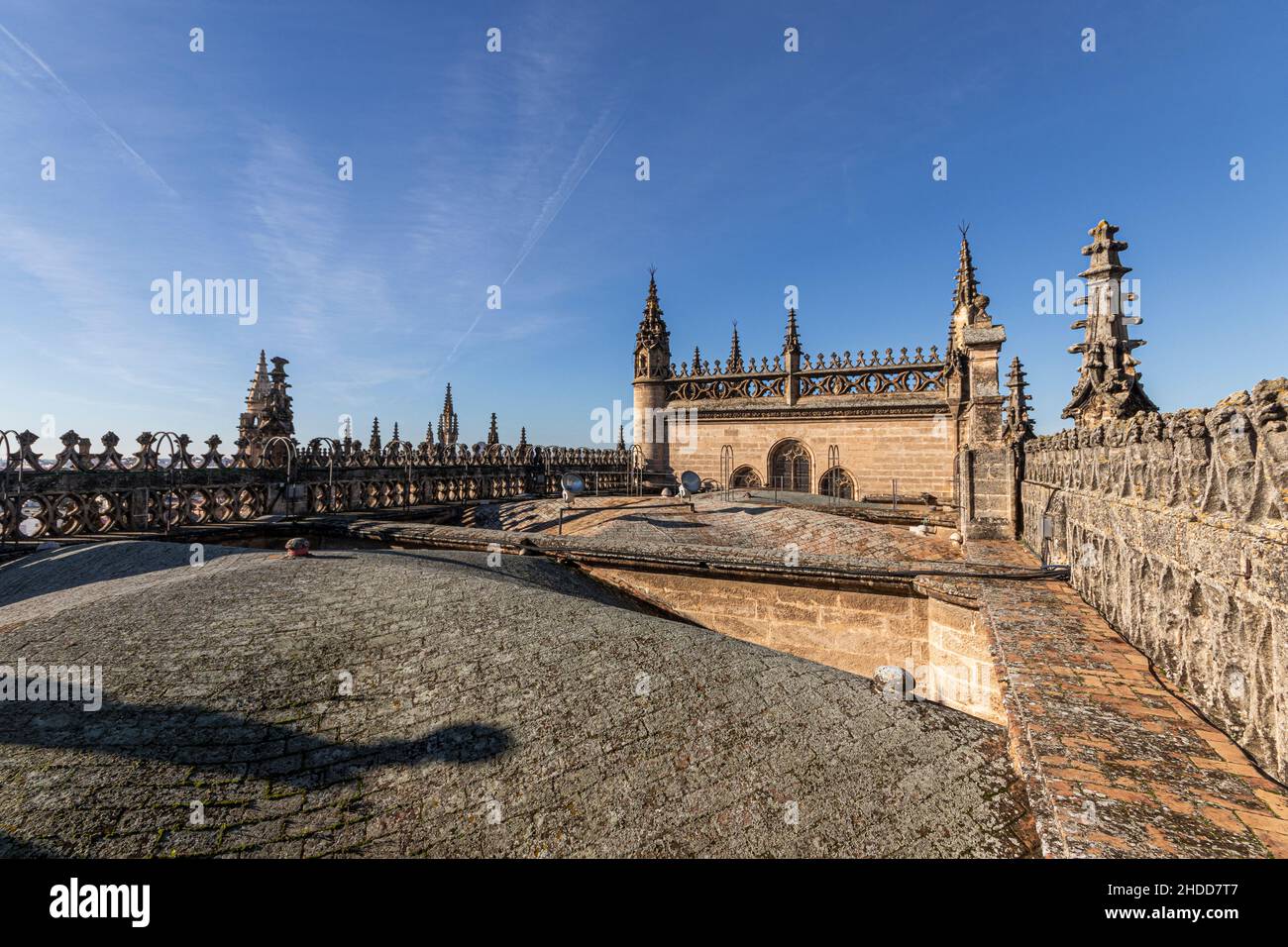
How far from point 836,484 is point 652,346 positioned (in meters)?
11.6

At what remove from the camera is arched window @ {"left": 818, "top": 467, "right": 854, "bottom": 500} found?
22.8 meters

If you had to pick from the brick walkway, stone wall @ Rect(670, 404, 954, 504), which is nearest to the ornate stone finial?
stone wall @ Rect(670, 404, 954, 504)

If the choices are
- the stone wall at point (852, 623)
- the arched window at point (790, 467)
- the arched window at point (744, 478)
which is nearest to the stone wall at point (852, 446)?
the arched window at point (744, 478)

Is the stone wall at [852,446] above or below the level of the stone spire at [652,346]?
below

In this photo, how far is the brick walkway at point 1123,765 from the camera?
2.17 meters

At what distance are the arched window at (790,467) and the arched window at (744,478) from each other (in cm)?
70

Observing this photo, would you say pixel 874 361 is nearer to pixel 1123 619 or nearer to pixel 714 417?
pixel 714 417

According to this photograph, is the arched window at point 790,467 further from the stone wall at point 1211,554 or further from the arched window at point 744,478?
the stone wall at point 1211,554

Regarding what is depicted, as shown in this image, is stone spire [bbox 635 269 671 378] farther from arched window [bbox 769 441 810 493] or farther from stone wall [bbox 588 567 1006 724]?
stone wall [bbox 588 567 1006 724]

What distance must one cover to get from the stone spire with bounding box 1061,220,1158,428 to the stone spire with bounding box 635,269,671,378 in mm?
19861

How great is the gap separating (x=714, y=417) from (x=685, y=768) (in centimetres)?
2287

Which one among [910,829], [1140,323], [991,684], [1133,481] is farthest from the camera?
[1140,323]

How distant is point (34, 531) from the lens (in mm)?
9562

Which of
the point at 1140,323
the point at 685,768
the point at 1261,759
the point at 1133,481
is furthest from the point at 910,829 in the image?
the point at 1140,323
